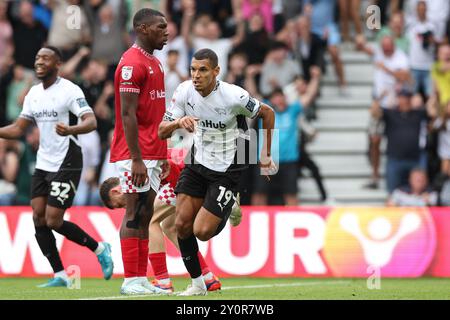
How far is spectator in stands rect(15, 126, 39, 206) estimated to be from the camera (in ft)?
60.3

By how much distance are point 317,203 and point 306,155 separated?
98 centimetres

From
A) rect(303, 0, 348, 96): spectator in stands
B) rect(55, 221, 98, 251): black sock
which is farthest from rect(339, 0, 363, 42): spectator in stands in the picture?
rect(55, 221, 98, 251): black sock

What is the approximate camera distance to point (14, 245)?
16281 millimetres

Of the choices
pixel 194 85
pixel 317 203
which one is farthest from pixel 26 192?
pixel 194 85

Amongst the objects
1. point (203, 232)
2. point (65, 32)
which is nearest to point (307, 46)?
point (65, 32)

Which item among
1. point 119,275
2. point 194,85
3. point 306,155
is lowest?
point 119,275

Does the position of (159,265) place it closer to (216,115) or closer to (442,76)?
(216,115)

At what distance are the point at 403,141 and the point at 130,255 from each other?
8.44 meters

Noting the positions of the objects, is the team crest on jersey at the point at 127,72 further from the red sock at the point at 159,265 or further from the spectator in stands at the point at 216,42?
the spectator in stands at the point at 216,42

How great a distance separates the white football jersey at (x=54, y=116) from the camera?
13109 millimetres

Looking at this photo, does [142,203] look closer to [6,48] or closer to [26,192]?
[26,192]

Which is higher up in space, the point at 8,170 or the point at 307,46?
the point at 307,46

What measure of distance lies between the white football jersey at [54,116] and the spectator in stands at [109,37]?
22.5 feet

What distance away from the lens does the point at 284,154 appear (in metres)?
18.1
